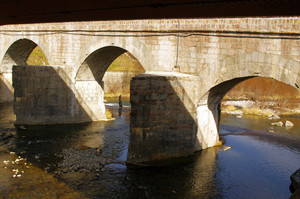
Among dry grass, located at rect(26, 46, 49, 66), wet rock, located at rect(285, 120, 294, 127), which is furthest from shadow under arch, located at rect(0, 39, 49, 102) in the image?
wet rock, located at rect(285, 120, 294, 127)

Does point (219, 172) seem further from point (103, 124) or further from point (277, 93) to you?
point (277, 93)

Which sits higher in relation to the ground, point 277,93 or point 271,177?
point 277,93

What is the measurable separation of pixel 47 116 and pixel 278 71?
33.1ft

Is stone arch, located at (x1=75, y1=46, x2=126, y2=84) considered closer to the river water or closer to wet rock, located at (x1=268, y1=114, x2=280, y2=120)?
the river water

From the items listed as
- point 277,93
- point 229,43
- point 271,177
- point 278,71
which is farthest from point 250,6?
point 277,93

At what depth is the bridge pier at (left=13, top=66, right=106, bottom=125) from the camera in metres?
13.1

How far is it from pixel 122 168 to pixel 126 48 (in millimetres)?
5073

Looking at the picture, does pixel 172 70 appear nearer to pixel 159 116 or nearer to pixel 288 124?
pixel 159 116

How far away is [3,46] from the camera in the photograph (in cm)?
1830

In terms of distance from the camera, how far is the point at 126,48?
11727 millimetres

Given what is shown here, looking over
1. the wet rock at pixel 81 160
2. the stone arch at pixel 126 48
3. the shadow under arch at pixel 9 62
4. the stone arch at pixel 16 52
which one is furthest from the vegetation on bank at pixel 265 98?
the shadow under arch at pixel 9 62

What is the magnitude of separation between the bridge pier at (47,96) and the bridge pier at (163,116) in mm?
6180

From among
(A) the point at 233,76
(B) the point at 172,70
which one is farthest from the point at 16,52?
(A) the point at 233,76

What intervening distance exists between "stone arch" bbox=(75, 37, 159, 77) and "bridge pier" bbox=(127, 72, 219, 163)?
6.20 feet
